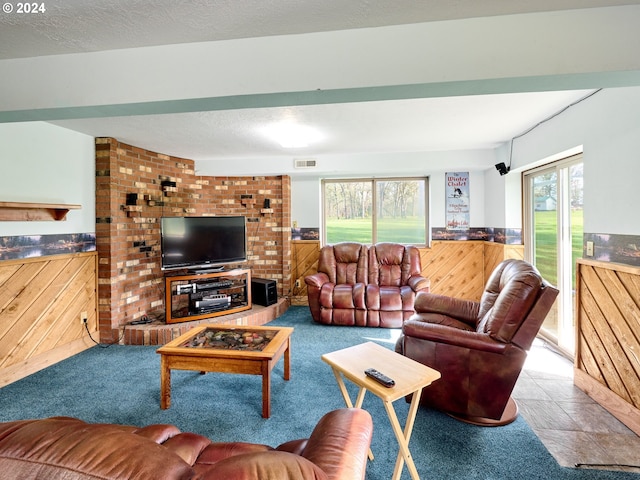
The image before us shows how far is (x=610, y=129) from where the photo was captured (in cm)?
220

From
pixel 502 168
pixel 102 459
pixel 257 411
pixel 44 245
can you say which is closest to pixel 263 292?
pixel 257 411

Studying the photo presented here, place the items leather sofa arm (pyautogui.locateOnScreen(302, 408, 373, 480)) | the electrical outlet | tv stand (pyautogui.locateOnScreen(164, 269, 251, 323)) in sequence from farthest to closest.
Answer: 1. tv stand (pyautogui.locateOnScreen(164, 269, 251, 323))
2. the electrical outlet
3. leather sofa arm (pyautogui.locateOnScreen(302, 408, 373, 480))

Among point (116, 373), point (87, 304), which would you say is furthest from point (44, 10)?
point (87, 304)

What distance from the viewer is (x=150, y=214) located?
4035 millimetres

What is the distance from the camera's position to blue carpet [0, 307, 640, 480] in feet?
5.50

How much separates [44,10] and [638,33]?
275 cm

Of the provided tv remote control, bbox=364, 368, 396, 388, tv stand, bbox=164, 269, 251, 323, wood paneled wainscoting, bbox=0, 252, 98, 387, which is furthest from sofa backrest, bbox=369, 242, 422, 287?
wood paneled wainscoting, bbox=0, 252, 98, 387

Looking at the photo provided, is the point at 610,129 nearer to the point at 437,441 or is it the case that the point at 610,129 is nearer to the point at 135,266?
the point at 437,441

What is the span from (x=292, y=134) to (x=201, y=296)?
234cm

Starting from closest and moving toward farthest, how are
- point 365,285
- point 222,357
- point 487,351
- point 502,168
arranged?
point 487,351 < point 222,357 < point 502,168 < point 365,285

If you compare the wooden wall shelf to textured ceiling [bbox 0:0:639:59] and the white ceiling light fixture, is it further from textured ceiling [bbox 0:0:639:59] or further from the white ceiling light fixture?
the white ceiling light fixture

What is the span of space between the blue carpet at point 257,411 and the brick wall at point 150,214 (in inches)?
30.5

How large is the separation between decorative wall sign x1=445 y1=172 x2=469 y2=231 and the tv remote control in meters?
3.80

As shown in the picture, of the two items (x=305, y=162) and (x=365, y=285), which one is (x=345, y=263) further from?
(x=305, y=162)
